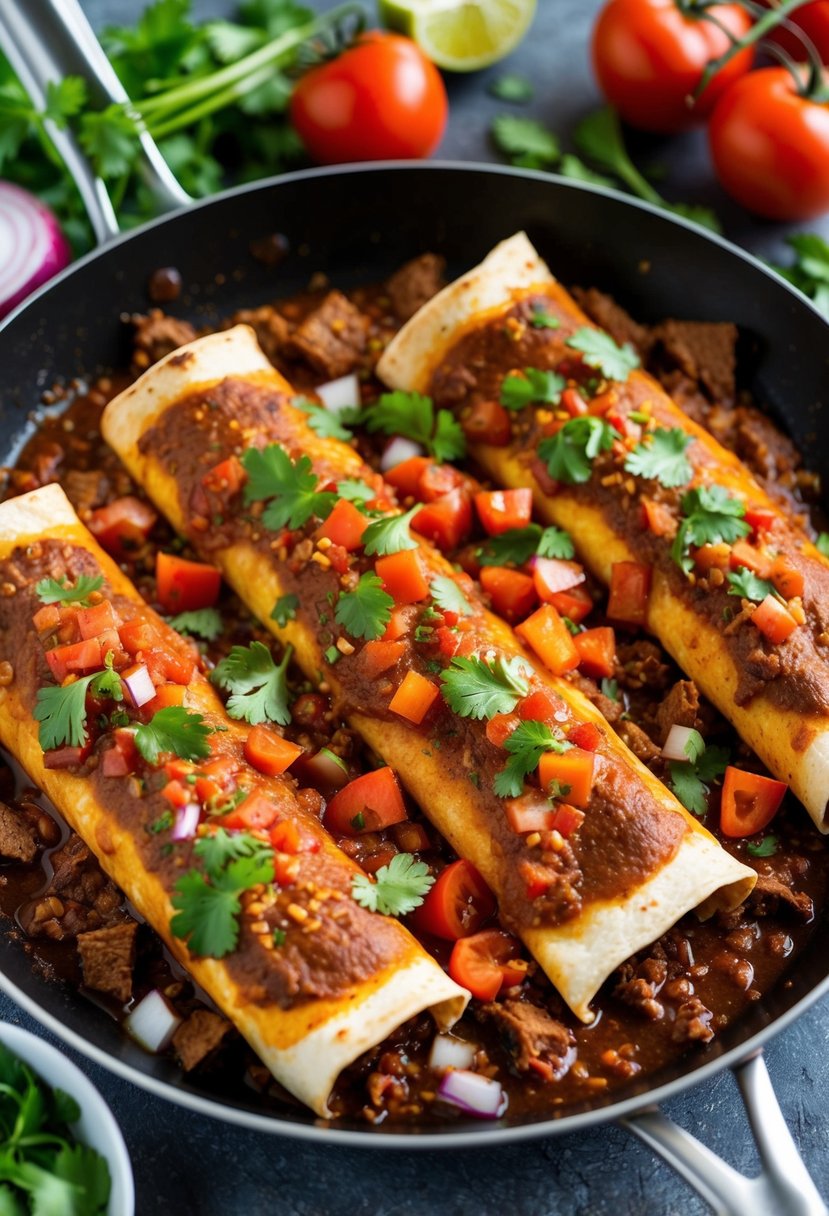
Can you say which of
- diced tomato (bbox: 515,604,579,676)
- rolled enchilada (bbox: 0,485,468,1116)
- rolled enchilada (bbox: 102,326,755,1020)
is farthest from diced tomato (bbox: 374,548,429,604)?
Result: rolled enchilada (bbox: 0,485,468,1116)

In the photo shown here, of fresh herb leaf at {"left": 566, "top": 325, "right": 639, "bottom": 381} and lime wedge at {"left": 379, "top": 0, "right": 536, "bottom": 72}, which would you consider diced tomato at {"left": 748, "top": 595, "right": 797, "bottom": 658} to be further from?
lime wedge at {"left": 379, "top": 0, "right": 536, "bottom": 72}

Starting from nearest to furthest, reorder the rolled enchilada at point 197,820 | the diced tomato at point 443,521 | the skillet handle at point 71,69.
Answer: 1. the rolled enchilada at point 197,820
2. the diced tomato at point 443,521
3. the skillet handle at point 71,69

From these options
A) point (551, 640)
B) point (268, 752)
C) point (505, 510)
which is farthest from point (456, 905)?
point (505, 510)

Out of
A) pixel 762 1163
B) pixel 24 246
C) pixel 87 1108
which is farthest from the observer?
pixel 24 246

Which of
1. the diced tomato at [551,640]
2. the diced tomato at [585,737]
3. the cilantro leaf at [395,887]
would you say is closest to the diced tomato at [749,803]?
the diced tomato at [585,737]

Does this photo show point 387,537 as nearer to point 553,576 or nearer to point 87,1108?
point 553,576

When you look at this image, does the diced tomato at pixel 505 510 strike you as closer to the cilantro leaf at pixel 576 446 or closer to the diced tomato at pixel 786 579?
the cilantro leaf at pixel 576 446

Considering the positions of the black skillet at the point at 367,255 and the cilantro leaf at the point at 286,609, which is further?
the black skillet at the point at 367,255
